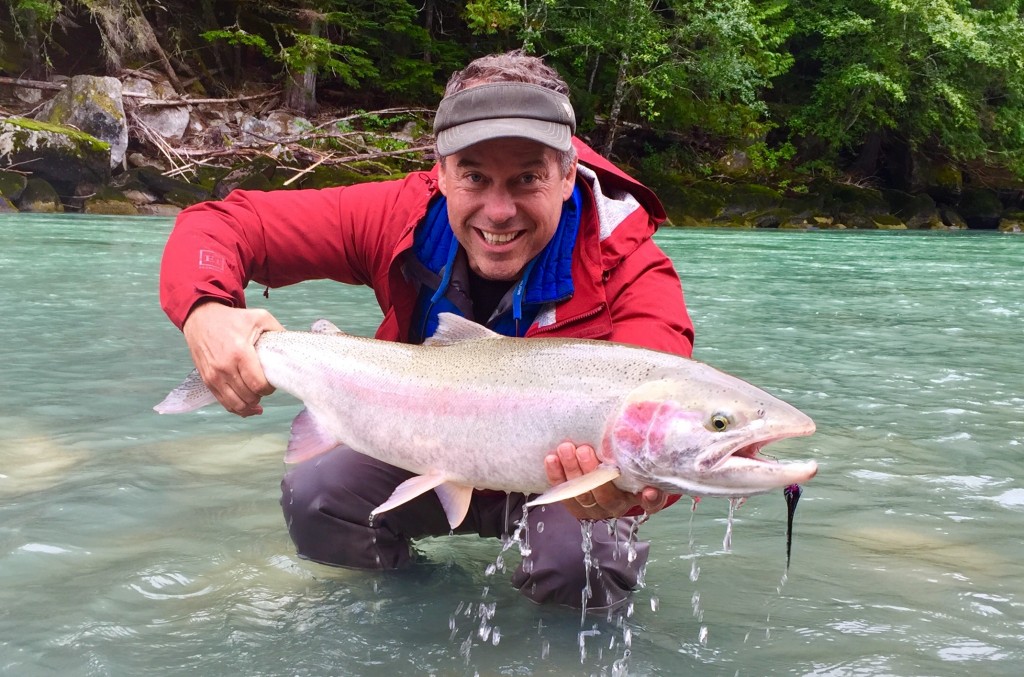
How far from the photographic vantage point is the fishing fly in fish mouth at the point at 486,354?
216 centimetres

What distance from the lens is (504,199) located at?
2.82 meters

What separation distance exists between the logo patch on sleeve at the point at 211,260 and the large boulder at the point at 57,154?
54.6 feet

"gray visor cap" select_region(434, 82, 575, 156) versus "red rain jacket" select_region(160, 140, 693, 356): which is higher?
"gray visor cap" select_region(434, 82, 575, 156)

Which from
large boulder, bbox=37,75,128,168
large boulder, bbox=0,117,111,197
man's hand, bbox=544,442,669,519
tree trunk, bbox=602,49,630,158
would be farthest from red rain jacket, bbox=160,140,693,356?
tree trunk, bbox=602,49,630,158

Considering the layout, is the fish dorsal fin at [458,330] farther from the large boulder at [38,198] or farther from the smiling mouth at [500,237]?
the large boulder at [38,198]

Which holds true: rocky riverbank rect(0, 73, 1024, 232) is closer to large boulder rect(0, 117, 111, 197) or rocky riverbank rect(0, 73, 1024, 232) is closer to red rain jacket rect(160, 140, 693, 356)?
large boulder rect(0, 117, 111, 197)

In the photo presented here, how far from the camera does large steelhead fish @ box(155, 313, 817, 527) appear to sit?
204cm

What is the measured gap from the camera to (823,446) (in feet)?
15.3

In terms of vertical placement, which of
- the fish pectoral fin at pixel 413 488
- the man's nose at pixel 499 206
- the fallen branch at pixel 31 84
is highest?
the fallen branch at pixel 31 84

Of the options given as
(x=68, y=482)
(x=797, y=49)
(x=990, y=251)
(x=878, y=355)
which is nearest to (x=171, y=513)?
(x=68, y=482)

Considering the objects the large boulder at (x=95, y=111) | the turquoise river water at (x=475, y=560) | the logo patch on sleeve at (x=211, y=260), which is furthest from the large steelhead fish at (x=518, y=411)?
the large boulder at (x=95, y=111)

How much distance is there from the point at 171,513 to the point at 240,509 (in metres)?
0.26

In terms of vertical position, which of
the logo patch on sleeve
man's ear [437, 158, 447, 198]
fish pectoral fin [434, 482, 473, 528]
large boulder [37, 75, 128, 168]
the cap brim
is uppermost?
large boulder [37, 75, 128, 168]

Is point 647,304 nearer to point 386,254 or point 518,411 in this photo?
point 518,411
